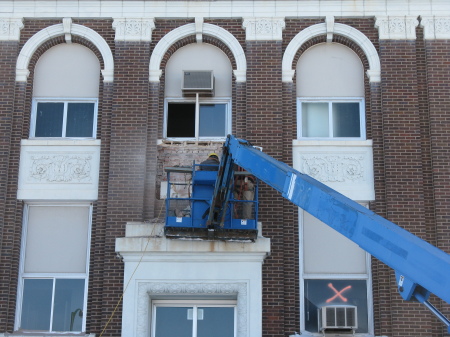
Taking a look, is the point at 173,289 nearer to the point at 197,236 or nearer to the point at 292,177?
the point at 197,236

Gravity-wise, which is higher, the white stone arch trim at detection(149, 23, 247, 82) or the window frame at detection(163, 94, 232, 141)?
the white stone arch trim at detection(149, 23, 247, 82)

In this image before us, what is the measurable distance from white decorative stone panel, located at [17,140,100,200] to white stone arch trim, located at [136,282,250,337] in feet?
7.90

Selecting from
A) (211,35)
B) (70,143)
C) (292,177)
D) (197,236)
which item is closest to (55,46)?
(70,143)

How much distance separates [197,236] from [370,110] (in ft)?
15.7

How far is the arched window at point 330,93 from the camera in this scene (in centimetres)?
1617

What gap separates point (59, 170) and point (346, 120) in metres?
6.15

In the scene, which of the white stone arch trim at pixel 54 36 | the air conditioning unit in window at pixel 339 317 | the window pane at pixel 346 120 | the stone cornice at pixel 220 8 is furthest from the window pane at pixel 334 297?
the white stone arch trim at pixel 54 36

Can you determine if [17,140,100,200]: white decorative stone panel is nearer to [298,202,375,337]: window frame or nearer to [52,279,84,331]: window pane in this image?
[52,279,84,331]: window pane

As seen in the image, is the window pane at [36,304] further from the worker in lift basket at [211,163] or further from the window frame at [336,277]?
the window frame at [336,277]

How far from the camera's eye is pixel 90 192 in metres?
15.5

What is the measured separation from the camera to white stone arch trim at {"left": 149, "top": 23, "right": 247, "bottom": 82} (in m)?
16.2

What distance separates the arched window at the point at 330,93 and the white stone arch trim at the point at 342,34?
269mm

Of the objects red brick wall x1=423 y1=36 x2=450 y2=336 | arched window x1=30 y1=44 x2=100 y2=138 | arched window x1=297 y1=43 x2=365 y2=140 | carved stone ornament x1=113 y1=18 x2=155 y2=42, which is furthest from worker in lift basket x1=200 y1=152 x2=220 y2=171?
red brick wall x1=423 y1=36 x2=450 y2=336

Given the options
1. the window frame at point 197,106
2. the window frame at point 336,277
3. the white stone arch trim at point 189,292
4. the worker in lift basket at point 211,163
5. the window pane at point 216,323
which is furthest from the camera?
the window frame at point 197,106
